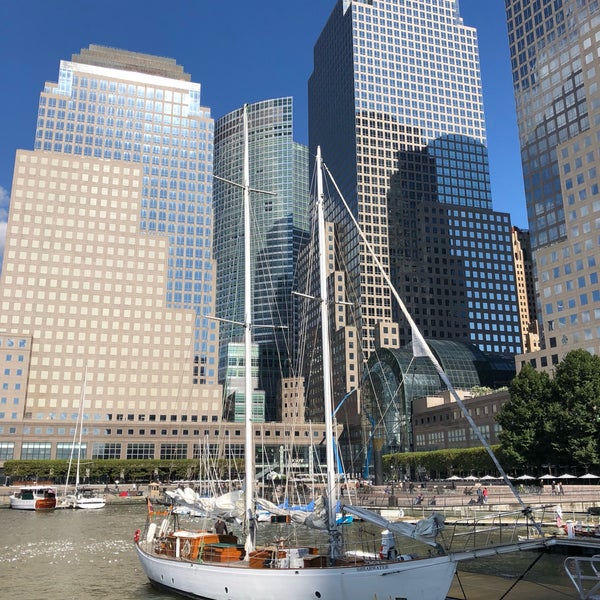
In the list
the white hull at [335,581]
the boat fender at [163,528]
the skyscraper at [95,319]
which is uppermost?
the skyscraper at [95,319]

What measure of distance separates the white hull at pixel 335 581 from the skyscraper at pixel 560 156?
11280cm

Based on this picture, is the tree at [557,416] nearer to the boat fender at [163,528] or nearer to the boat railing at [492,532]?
the boat railing at [492,532]

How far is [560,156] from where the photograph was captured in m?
141

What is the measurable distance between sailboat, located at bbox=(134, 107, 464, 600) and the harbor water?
189 centimetres

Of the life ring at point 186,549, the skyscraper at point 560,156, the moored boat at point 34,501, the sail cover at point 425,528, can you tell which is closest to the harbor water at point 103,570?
the life ring at point 186,549

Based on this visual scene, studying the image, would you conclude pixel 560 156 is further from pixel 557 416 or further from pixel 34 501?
pixel 34 501

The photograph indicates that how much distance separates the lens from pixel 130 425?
7052 inches

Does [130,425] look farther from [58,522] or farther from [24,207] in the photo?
[58,522]

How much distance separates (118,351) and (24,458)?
1482 inches

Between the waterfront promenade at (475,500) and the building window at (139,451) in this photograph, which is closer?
the waterfront promenade at (475,500)

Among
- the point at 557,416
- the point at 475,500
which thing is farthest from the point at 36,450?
the point at 557,416

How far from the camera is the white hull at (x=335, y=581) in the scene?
24.7 meters

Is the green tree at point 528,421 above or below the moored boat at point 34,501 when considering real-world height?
above

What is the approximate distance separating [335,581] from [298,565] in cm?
246
